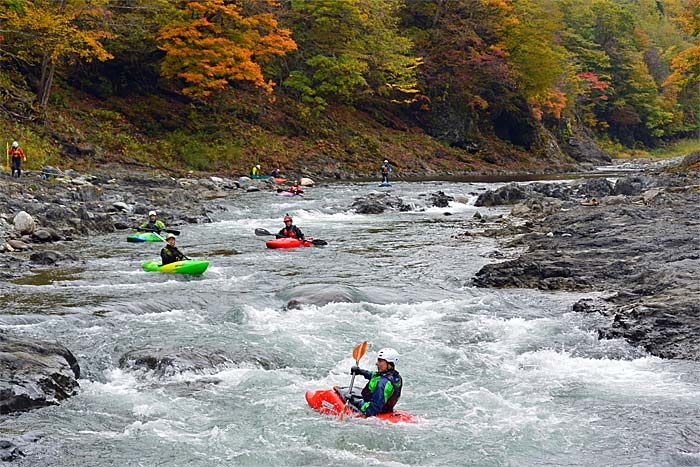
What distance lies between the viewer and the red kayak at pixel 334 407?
7.18 metres

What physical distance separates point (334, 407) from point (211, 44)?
26120 mm

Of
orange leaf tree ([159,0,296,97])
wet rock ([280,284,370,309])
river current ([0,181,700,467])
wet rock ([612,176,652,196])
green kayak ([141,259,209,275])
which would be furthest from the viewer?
orange leaf tree ([159,0,296,97])

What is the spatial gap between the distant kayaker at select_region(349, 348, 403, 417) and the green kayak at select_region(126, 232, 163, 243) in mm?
10499

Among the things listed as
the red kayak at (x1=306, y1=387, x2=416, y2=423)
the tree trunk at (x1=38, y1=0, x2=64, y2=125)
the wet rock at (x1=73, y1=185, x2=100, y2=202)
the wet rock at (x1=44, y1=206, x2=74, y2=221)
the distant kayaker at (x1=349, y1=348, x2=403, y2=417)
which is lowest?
the red kayak at (x1=306, y1=387, x2=416, y2=423)

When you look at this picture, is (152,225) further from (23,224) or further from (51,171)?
(51,171)

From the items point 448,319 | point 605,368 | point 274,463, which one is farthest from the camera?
point 448,319

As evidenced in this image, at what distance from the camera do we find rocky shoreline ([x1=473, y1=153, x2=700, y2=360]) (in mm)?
9414

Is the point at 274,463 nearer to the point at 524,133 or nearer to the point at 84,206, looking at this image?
the point at 84,206

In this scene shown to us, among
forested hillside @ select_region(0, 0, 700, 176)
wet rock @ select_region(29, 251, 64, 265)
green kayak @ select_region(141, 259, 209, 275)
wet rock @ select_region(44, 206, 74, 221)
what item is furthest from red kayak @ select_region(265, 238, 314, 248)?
forested hillside @ select_region(0, 0, 700, 176)

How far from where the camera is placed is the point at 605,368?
28.1ft

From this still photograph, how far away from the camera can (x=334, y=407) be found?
24.0 feet

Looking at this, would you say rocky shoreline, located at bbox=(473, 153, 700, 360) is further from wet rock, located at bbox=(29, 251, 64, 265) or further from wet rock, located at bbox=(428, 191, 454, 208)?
wet rock, located at bbox=(29, 251, 64, 265)

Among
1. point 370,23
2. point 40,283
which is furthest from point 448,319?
point 370,23

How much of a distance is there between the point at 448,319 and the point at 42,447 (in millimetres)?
5978
